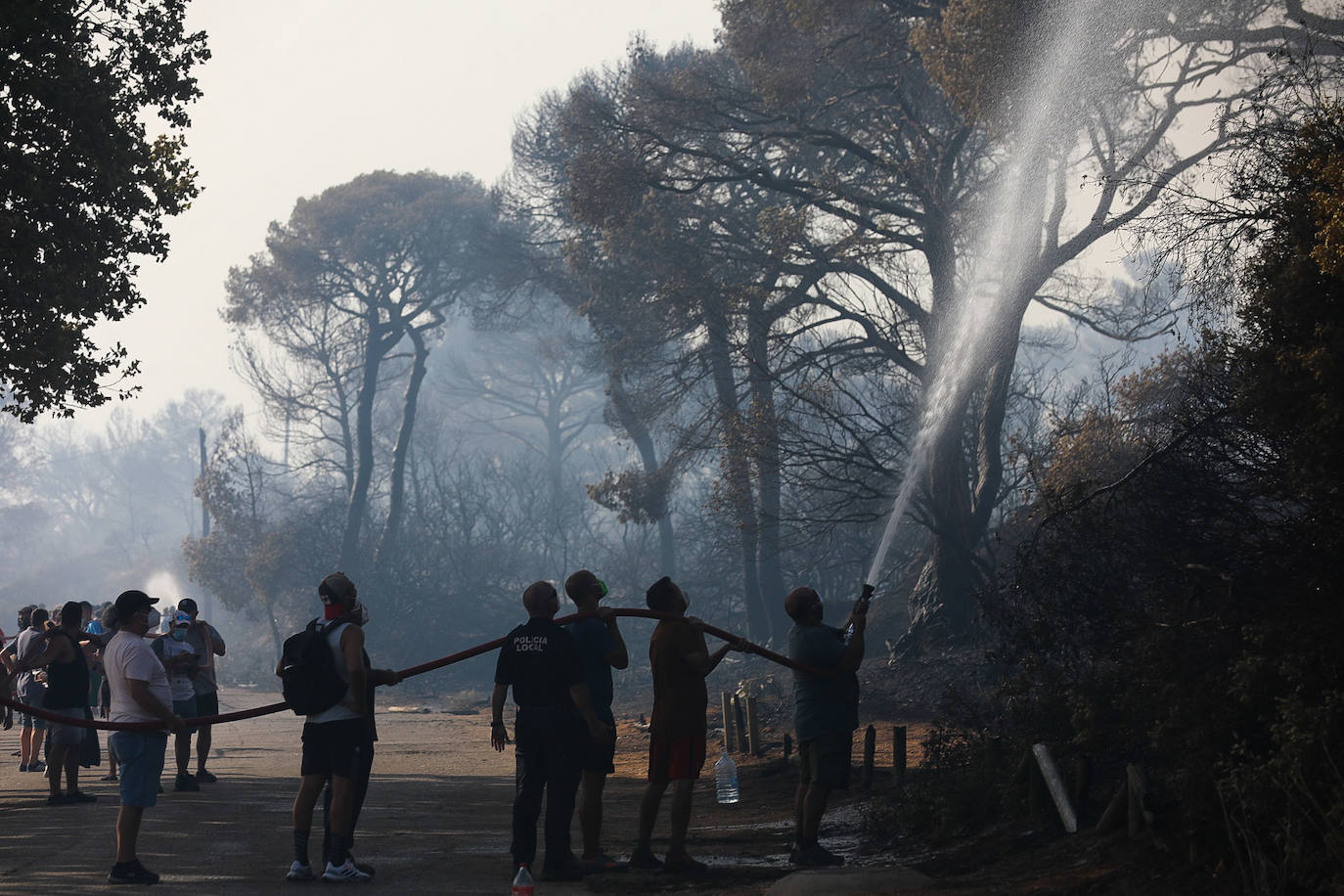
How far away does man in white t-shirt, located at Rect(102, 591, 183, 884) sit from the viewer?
26.2ft

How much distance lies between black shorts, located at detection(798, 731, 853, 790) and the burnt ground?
656 millimetres

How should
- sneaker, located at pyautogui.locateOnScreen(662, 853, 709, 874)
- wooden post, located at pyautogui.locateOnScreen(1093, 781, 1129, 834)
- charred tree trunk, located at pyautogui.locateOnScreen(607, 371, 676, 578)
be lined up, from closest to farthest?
wooden post, located at pyautogui.locateOnScreen(1093, 781, 1129, 834) < sneaker, located at pyautogui.locateOnScreen(662, 853, 709, 874) < charred tree trunk, located at pyautogui.locateOnScreen(607, 371, 676, 578)

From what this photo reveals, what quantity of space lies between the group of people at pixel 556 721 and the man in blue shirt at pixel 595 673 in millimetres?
11

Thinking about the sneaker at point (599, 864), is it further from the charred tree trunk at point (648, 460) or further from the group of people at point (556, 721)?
the charred tree trunk at point (648, 460)

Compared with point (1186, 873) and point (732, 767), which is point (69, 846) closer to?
point (732, 767)

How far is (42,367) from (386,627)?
29361 mm

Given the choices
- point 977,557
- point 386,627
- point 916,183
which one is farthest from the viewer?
point 386,627

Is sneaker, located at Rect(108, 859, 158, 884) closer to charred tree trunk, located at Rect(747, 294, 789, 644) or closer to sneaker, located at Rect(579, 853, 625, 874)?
sneaker, located at Rect(579, 853, 625, 874)

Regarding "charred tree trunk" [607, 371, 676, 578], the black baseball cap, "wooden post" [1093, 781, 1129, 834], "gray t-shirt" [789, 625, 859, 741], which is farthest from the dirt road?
"charred tree trunk" [607, 371, 676, 578]

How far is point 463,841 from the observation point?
10219 millimetres

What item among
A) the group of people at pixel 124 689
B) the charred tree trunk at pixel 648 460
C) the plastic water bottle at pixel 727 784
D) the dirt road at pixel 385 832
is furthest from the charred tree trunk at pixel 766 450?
the group of people at pixel 124 689

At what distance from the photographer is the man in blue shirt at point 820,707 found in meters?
8.30

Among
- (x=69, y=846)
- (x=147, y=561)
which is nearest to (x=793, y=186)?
(x=69, y=846)

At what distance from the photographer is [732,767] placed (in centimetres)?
1272
